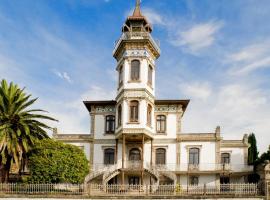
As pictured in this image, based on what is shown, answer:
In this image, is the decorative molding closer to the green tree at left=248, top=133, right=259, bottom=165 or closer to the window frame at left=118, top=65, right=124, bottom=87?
the window frame at left=118, top=65, right=124, bottom=87

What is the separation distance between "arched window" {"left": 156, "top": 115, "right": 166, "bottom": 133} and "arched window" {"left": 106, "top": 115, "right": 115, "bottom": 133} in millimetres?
4319

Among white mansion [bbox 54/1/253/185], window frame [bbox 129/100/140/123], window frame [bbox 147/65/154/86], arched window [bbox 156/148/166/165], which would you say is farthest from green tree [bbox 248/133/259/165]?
window frame [bbox 129/100/140/123]

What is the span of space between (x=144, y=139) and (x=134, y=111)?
120 inches

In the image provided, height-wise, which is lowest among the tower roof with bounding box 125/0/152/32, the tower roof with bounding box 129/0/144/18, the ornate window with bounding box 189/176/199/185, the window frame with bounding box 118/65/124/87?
the ornate window with bounding box 189/176/199/185

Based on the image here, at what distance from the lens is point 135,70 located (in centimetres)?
4216

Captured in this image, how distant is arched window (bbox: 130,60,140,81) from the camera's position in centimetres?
4203

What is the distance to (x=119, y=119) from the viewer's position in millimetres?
42656

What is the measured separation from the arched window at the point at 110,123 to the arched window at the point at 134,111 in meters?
3.79

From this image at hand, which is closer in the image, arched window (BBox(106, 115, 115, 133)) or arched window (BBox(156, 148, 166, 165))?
arched window (BBox(156, 148, 166, 165))

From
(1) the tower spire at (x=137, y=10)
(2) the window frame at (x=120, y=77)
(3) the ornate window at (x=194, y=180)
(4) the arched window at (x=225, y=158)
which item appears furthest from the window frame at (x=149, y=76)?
(4) the arched window at (x=225, y=158)

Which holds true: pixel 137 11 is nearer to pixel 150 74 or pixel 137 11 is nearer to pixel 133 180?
pixel 150 74

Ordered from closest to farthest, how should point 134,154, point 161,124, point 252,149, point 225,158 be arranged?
point 134,154
point 225,158
point 161,124
point 252,149

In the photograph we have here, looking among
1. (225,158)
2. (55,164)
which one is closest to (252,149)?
(225,158)

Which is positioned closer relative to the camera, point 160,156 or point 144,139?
point 144,139
